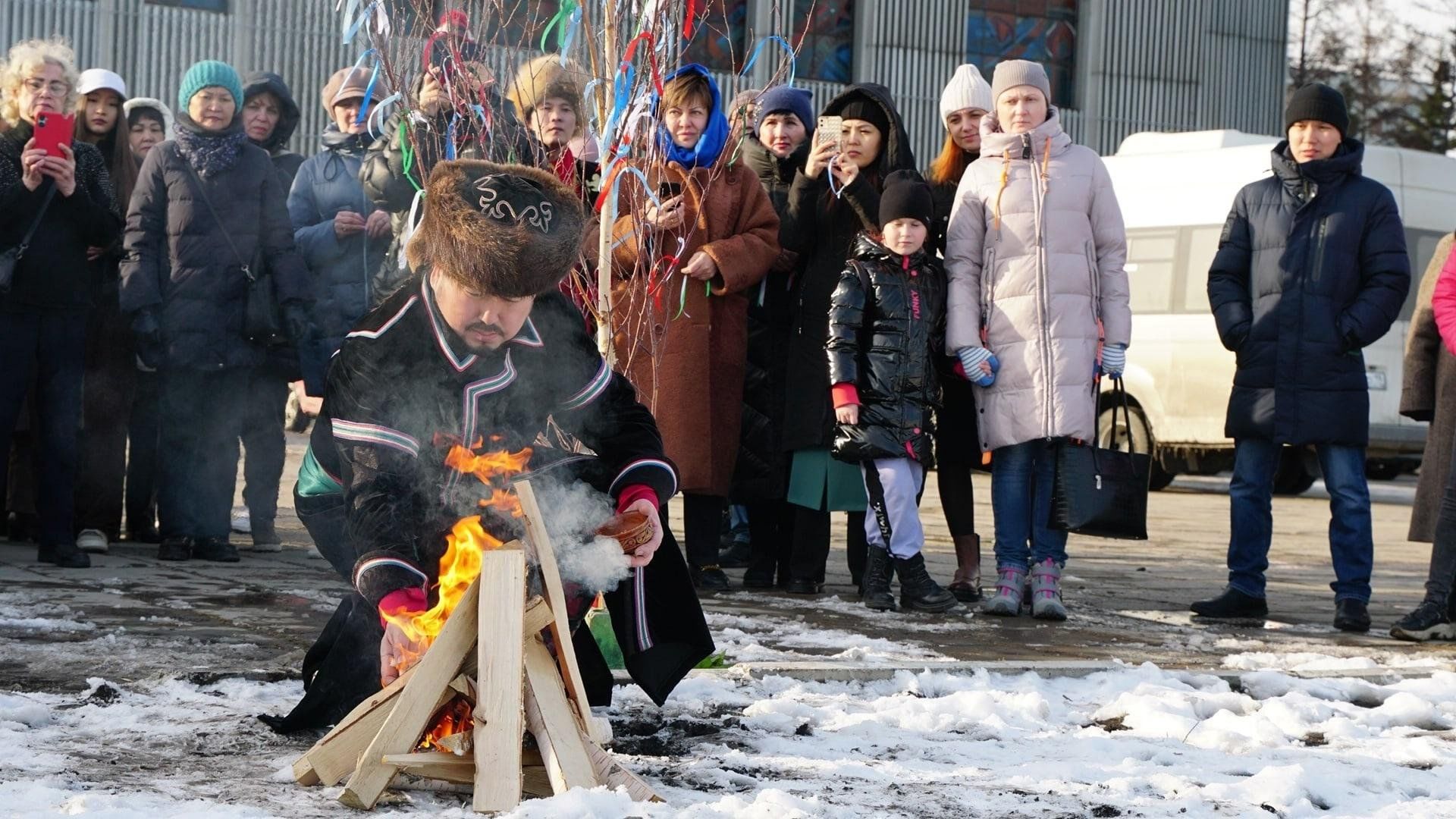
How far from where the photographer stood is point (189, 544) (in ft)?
27.3

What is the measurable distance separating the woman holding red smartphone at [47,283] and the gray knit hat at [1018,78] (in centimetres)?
399

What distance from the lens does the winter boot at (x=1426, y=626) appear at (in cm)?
722

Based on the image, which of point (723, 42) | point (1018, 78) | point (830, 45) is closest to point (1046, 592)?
point (1018, 78)

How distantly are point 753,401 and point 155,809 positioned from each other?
489 centimetres

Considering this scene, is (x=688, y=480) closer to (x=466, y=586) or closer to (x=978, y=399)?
(x=978, y=399)

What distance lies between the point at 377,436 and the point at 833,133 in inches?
167

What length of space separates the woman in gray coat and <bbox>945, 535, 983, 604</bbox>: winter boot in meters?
3.07

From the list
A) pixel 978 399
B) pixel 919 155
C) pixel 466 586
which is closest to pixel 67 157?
pixel 978 399

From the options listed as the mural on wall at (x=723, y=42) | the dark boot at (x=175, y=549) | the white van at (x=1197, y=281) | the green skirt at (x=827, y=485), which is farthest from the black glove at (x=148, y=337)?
the mural on wall at (x=723, y=42)

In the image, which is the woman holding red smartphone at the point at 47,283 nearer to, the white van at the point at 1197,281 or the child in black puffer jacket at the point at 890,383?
the child in black puffer jacket at the point at 890,383

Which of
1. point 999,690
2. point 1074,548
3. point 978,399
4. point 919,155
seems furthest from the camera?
point 919,155

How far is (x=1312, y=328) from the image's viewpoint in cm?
760

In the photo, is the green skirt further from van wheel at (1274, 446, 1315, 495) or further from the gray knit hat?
van wheel at (1274, 446, 1315, 495)

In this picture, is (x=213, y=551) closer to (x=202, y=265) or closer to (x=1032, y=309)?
(x=202, y=265)
